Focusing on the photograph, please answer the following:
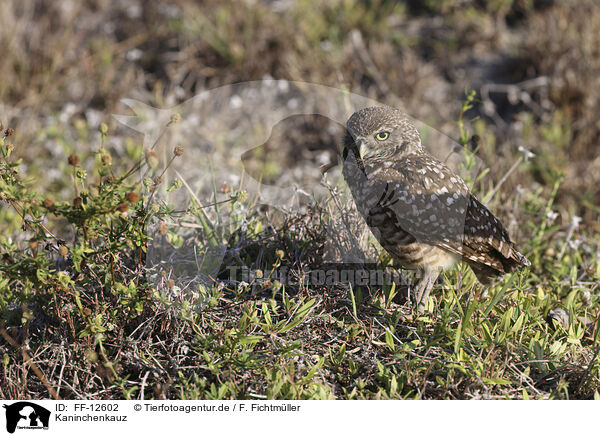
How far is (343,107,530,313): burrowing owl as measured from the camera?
288cm

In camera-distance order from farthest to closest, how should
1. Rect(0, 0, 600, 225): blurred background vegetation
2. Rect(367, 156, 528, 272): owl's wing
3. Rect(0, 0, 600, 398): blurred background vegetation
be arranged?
Rect(0, 0, 600, 225): blurred background vegetation
Rect(367, 156, 528, 272): owl's wing
Rect(0, 0, 600, 398): blurred background vegetation

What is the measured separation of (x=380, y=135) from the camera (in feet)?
9.57

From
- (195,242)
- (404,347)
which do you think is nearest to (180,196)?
(195,242)

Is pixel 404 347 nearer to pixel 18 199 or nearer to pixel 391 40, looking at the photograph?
pixel 18 199

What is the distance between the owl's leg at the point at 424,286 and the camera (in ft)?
9.91

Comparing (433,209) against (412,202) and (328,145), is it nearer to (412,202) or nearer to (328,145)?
(412,202)

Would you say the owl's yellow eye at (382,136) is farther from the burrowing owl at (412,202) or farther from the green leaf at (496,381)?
the green leaf at (496,381)

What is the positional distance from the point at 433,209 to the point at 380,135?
486mm

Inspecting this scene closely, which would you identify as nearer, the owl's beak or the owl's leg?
the owl's beak
